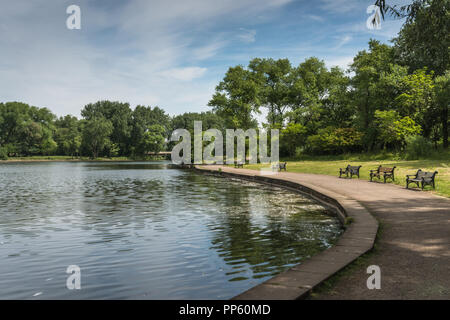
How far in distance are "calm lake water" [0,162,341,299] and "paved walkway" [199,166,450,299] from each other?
5.36 feet

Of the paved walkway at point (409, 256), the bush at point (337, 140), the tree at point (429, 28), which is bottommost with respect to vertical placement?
the paved walkway at point (409, 256)

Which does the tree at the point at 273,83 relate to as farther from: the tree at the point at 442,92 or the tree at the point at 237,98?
the tree at the point at 442,92

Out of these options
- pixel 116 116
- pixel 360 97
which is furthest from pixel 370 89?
pixel 116 116

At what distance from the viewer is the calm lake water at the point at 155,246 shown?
6141 millimetres

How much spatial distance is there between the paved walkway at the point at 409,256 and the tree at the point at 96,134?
109 meters

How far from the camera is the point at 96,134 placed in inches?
4387

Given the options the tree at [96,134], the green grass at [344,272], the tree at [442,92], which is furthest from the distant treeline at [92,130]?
the green grass at [344,272]

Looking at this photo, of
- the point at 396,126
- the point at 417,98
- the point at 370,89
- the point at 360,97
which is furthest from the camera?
the point at 360,97

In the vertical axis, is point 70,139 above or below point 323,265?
above

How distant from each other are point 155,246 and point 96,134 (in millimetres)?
110503

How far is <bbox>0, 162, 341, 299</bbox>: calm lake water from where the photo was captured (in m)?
6.14

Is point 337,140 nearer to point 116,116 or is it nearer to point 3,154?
point 116,116
